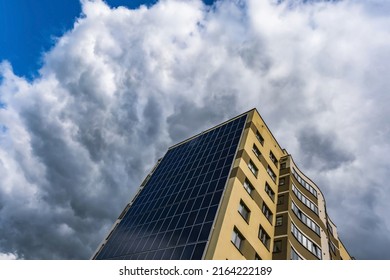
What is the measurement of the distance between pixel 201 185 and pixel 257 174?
21.2 ft

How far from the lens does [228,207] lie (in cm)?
2444

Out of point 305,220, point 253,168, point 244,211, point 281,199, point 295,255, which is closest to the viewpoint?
point 244,211

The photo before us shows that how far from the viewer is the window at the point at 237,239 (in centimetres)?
2375

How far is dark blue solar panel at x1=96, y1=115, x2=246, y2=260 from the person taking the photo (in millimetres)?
24219

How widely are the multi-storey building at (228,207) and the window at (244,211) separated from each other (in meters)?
0.10

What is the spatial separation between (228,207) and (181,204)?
6181 mm

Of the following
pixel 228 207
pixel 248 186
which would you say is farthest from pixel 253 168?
pixel 228 207

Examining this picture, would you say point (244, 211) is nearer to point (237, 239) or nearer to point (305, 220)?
point (237, 239)

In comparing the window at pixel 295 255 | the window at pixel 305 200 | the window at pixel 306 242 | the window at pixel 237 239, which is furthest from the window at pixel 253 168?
the window at pixel 237 239

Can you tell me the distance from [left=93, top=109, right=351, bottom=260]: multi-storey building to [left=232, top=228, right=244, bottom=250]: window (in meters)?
0.08

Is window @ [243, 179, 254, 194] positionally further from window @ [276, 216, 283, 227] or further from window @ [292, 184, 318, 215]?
window @ [292, 184, 318, 215]

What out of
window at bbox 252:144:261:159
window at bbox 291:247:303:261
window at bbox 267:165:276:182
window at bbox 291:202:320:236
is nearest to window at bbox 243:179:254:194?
window at bbox 252:144:261:159
